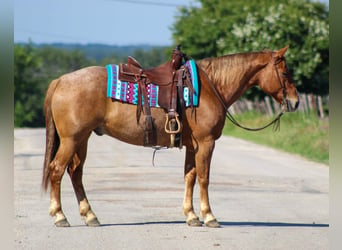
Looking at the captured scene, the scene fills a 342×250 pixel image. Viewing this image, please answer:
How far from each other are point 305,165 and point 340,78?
17.6m

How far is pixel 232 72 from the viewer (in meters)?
10.3

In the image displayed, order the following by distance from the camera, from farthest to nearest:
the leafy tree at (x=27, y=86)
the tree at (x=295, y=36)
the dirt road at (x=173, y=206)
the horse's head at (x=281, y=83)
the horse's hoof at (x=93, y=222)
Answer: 1. the leafy tree at (x=27, y=86)
2. the tree at (x=295, y=36)
3. the horse's head at (x=281, y=83)
4. the horse's hoof at (x=93, y=222)
5. the dirt road at (x=173, y=206)

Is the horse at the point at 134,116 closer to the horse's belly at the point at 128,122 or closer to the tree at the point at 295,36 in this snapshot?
the horse's belly at the point at 128,122

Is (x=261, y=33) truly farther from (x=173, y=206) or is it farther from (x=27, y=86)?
(x=27, y=86)

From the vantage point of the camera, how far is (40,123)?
248 ft

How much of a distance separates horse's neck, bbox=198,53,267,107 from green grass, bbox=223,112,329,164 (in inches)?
462

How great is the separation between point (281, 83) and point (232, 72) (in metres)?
0.61

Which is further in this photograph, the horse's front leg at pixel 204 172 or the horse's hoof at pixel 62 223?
the horse's front leg at pixel 204 172

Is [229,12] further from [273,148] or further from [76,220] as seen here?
[76,220]

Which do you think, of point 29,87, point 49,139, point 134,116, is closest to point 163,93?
point 134,116

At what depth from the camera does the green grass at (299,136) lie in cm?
2472

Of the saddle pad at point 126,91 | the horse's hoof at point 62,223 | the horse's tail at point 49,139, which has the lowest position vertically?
the horse's hoof at point 62,223

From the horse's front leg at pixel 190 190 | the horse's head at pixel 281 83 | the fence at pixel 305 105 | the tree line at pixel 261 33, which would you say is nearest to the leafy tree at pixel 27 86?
the tree line at pixel 261 33

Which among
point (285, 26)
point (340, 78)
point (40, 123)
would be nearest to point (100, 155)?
point (285, 26)
